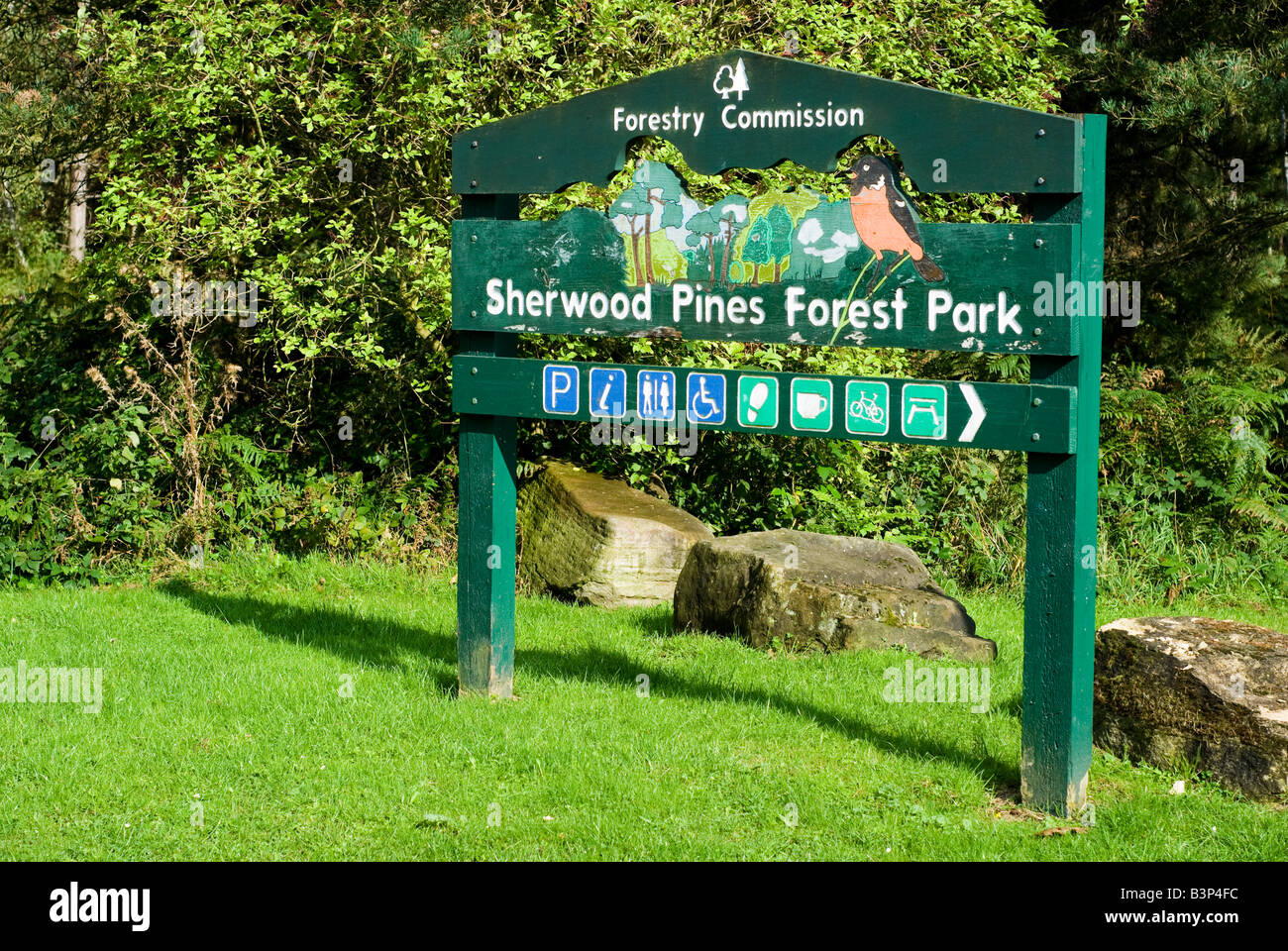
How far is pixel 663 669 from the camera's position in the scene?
23.1ft

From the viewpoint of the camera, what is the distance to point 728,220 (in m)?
5.68

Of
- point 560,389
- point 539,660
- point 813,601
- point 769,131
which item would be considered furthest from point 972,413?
point 539,660

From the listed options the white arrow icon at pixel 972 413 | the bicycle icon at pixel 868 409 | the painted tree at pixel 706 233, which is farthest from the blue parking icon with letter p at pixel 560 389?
the white arrow icon at pixel 972 413

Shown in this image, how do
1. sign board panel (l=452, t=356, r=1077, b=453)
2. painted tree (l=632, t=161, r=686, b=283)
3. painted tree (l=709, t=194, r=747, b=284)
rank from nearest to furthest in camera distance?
sign board panel (l=452, t=356, r=1077, b=453) < painted tree (l=709, t=194, r=747, b=284) < painted tree (l=632, t=161, r=686, b=283)

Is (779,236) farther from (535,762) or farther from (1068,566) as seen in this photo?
(535,762)

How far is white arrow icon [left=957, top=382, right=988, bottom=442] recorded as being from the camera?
5.15 meters

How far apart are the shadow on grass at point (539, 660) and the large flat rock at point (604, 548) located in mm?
462

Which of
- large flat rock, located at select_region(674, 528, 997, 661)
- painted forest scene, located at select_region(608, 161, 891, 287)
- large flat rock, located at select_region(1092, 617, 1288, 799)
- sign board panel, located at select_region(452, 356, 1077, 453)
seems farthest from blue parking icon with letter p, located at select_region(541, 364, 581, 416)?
large flat rock, located at select_region(1092, 617, 1288, 799)

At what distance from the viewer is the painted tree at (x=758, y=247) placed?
5.58 meters

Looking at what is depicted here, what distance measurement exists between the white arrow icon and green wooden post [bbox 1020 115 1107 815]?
225mm

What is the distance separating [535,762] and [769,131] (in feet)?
9.16

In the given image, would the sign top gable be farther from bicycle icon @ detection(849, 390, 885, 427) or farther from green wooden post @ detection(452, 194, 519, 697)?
bicycle icon @ detection(849, 390, 885, 427)

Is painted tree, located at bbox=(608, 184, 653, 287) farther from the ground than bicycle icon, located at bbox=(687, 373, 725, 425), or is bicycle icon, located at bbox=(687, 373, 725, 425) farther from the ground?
painted tree, located at bbox=(608, 184, 653, 287)

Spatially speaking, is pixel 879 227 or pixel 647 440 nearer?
pixel 879 227
